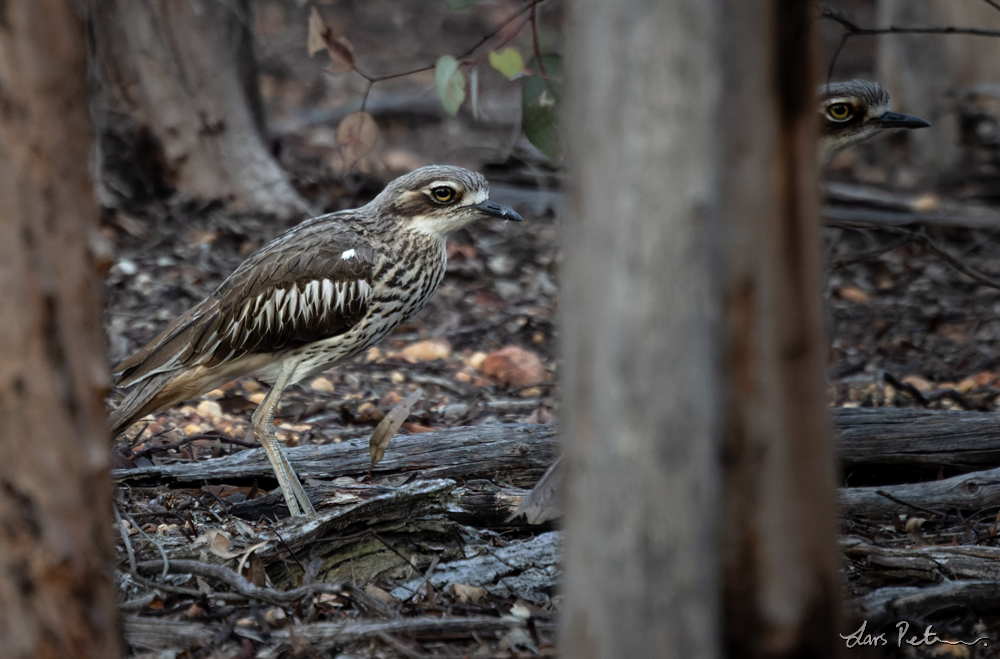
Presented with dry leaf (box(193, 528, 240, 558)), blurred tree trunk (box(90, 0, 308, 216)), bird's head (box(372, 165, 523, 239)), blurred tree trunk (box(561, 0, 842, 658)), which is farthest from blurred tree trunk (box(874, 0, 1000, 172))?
blurred tree trunk (box(561, 0, 842, 658))

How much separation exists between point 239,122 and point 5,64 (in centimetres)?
577

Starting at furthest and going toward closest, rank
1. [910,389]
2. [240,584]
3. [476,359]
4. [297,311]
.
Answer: [476,359]
[910,389]
[297,311]
[240,584]

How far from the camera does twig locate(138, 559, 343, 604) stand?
9.39 ft

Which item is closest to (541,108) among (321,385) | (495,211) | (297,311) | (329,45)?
(495,211)

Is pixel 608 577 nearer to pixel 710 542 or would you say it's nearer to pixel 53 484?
pixel 710 542

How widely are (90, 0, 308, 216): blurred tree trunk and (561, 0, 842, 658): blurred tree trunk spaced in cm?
602

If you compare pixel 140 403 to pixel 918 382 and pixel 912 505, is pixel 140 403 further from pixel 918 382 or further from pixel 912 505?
pixel 918 382

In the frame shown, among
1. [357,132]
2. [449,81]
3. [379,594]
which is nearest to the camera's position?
[379,594]

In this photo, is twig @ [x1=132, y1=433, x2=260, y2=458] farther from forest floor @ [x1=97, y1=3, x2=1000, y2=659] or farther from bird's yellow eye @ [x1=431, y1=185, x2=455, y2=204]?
bird's yellow eye @ [x1=431, y1=185, x2=455, y2=204]

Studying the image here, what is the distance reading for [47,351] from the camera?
6.32 ft

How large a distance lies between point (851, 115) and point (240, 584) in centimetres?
361

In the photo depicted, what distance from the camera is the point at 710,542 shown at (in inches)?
69.0

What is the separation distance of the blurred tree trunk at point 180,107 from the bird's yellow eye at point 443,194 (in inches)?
128

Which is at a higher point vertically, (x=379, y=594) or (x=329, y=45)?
(x=329, y=45)
